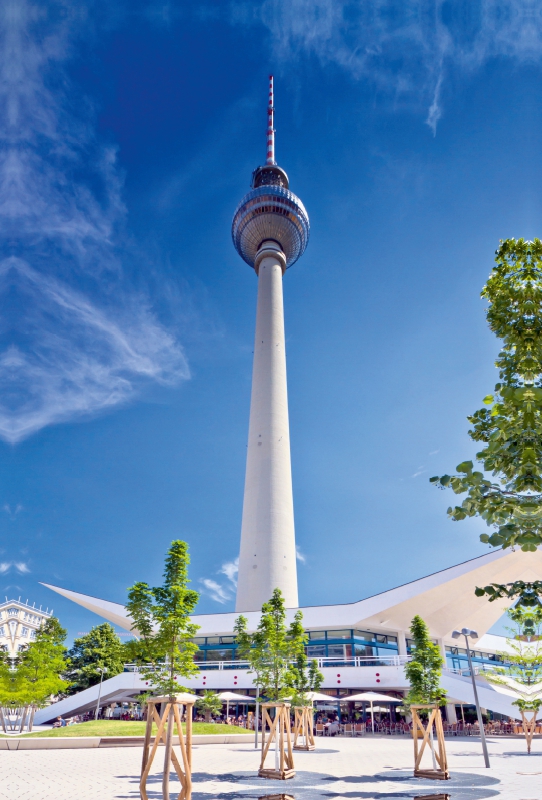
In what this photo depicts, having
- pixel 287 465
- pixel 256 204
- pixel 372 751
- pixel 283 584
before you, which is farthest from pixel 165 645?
pixel 256 204

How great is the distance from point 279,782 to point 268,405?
1767 inches

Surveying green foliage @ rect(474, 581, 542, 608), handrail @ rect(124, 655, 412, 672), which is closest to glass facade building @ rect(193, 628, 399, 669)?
handrail @ rect(124, 655, 412, 672)

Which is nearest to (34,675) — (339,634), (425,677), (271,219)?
(339,634)

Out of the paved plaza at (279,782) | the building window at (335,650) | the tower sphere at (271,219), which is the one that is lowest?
the paved plaza at (279,782)

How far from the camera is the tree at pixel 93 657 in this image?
5897 centimetres

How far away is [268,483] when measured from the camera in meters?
55.3

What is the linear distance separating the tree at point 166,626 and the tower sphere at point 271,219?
68.3m

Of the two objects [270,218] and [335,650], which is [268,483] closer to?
[335,650]

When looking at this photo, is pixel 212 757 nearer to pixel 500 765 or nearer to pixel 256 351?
pixel 500 765

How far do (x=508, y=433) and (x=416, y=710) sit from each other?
52.5ft

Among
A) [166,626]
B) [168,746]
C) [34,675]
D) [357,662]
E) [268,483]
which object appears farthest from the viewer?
[268,483]

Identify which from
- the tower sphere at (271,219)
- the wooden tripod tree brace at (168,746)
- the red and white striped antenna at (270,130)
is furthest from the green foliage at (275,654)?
the red and white striped antenna at (270,130)

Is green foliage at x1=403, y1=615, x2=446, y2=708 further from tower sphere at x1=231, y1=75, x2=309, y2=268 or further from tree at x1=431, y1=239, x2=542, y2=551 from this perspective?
tower sphere at x1=231, y1=75, x2=309, y2=268

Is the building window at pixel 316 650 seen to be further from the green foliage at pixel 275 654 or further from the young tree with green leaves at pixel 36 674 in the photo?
the green foliage at pixel 275 654
